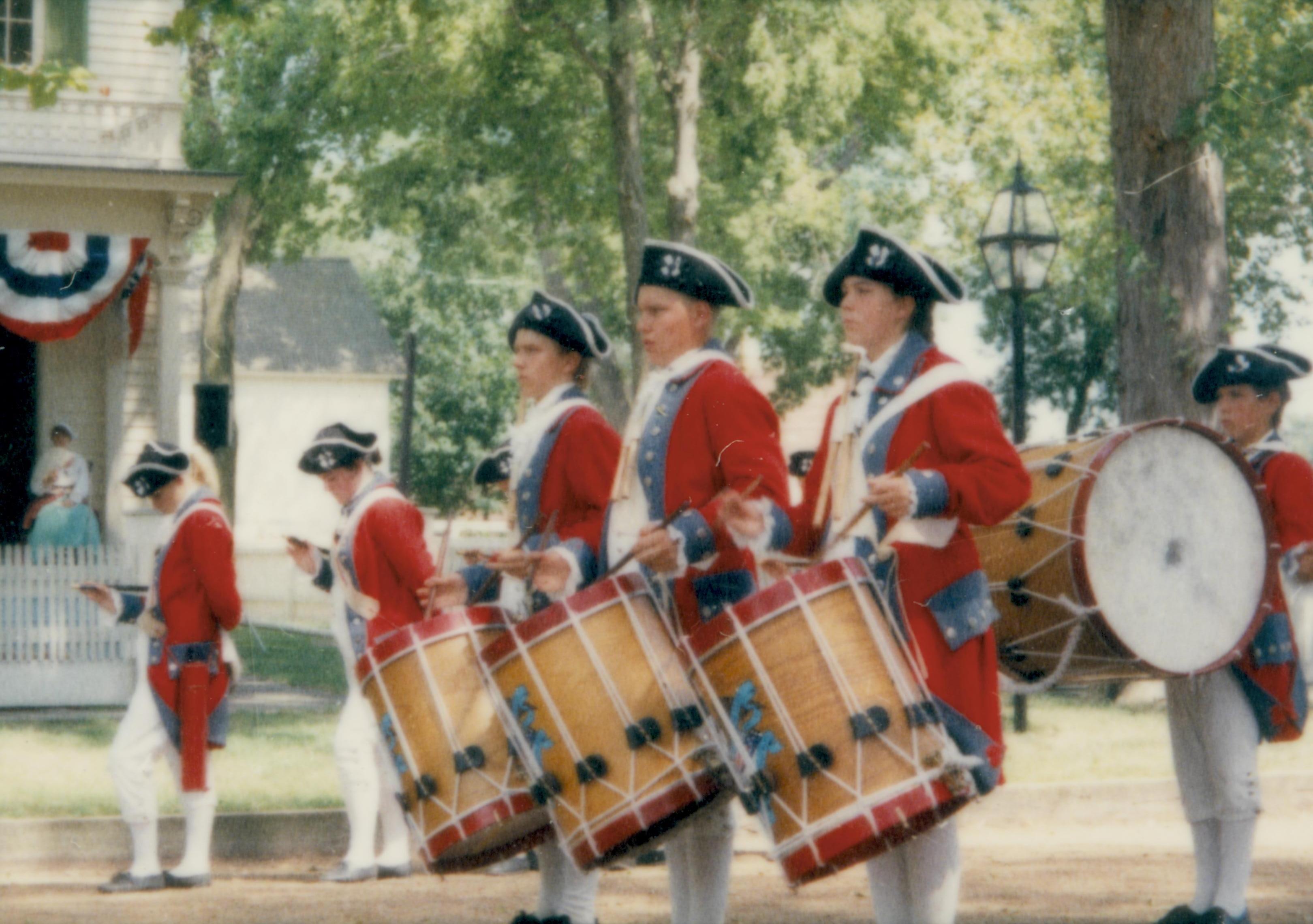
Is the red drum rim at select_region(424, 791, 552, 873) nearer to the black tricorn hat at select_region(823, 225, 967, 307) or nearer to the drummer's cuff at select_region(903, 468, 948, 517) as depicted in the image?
the drummer's cuff at select_region(903, 468, 948, 517)

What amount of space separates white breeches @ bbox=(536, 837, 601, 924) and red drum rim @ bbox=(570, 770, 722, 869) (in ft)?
4.32

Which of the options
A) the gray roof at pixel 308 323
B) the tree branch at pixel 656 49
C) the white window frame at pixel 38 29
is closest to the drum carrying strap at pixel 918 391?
the tree branch at pixel 656 49

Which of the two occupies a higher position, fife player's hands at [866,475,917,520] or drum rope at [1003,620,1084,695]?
fife player's hands at [866,475,917,520]

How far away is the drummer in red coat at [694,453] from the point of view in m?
5.26

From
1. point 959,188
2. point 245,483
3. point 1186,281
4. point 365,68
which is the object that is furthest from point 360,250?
point 1186,281

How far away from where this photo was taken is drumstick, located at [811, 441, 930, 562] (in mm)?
4574

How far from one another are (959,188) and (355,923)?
77.1 feet

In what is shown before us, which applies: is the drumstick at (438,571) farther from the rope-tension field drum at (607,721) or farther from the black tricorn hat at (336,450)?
the black tricorn hat at (336,450)

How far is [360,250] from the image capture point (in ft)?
258

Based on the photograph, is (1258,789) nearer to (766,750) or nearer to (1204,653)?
(1204,653)

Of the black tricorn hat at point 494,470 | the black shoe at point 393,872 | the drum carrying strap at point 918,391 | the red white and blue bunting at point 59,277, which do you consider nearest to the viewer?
the drum carrying strap at point 918,391

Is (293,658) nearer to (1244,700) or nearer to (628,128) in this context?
Result: (628,128)

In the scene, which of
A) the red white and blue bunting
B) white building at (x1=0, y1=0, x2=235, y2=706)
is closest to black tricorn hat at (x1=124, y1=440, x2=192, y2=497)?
white building at (x1=0, y1=0, x2=235, y2=706)

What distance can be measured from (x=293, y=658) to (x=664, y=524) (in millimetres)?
14957
